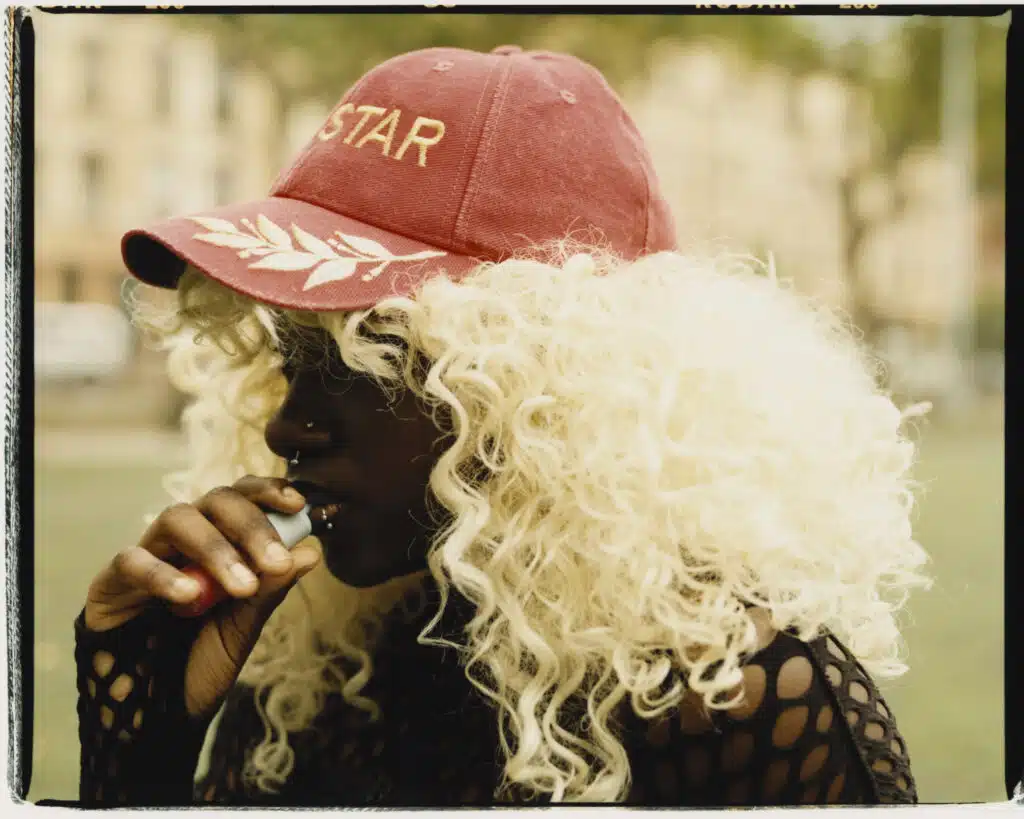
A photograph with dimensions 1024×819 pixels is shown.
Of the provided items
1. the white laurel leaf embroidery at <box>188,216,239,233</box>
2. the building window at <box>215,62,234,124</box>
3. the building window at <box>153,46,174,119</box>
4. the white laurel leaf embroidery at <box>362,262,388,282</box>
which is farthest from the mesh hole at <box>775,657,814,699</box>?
the building window at <box>215,62,234,124</box>

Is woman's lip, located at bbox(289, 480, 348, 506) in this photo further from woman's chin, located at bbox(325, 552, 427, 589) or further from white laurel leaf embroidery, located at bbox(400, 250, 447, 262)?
white laurel leaf embroidery, located at bbox(400, 250, 447, 262)

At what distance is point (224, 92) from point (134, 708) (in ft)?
6.17

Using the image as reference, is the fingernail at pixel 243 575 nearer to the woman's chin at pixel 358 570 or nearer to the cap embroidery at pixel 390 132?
the woman's chin at pixel 358 570

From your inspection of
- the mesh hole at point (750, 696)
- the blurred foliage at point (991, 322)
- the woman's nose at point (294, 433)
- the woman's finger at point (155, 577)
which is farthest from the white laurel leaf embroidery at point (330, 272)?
the blurred foliage at point (991, 322)

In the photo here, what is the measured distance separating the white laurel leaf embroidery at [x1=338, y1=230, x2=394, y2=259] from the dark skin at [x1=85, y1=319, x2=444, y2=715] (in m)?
0.14

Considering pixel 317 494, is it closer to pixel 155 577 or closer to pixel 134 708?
pixel 155 577

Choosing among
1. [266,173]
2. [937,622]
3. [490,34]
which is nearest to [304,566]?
[490,34]

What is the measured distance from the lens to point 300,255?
4.99ft

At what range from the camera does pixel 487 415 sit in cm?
150

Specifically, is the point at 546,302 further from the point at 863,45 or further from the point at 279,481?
the point at 863,45

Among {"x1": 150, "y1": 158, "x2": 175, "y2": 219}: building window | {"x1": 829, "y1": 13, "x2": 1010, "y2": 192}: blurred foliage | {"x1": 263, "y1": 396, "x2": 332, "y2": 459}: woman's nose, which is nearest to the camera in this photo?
{"x1": 263, "y1": 396, "x2": 332, "y2": 459}: woman's nose

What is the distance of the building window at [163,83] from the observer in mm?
2309

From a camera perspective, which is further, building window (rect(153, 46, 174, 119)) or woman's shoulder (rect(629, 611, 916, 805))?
building window (rect(153, 46, 174, 119))

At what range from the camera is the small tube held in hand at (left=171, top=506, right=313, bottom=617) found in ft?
4.76
